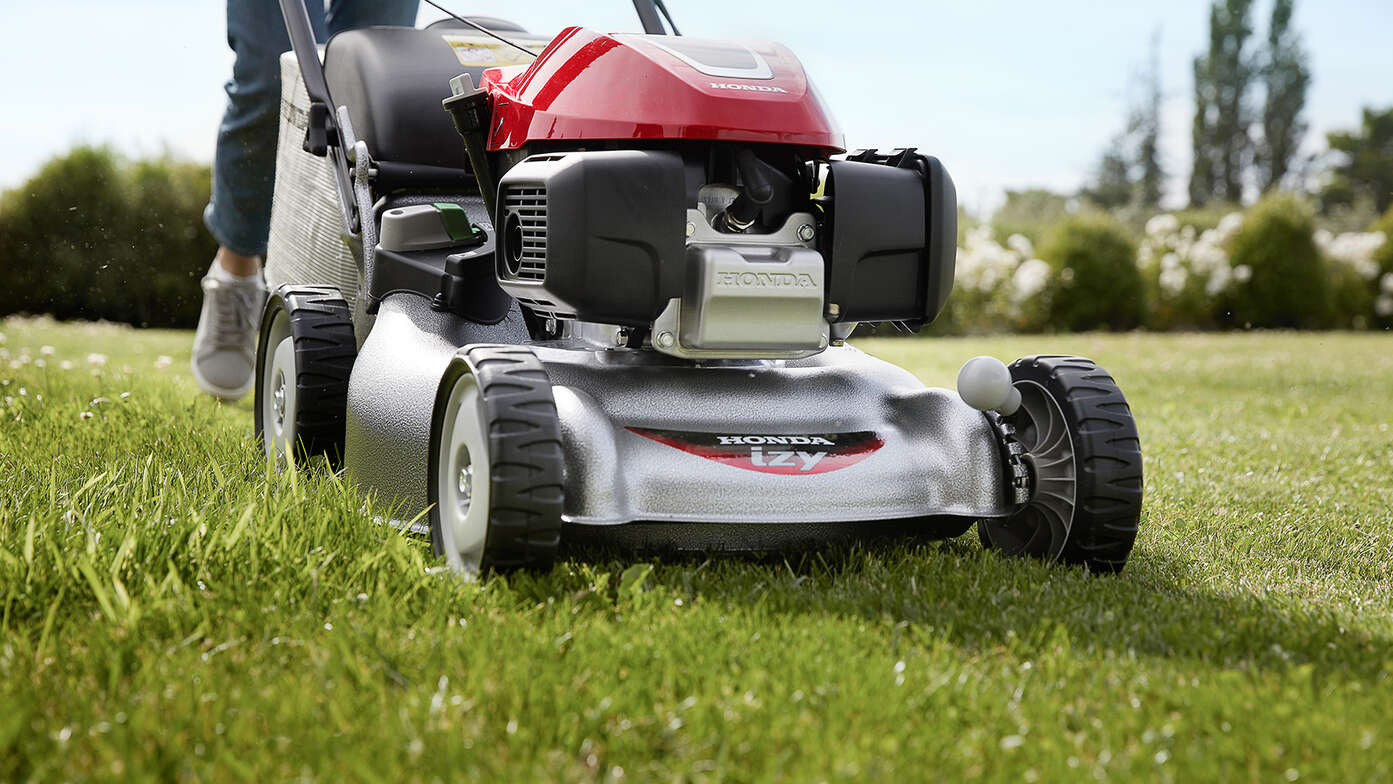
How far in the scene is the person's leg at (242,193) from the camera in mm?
3520

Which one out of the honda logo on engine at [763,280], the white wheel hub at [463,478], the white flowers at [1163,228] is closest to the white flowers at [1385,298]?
the white flowers at [1163,228]

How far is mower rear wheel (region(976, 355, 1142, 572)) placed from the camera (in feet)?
6.96

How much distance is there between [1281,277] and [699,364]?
12698 mm

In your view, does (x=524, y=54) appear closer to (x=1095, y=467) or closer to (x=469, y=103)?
(x=469, y=103)

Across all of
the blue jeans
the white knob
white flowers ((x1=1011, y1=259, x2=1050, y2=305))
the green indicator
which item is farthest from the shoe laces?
white flowers ((x1=1011, y1=259, x2=1050, y2=305))

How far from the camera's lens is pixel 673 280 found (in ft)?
6.70

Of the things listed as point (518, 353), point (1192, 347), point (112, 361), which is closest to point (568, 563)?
point (518, 353)

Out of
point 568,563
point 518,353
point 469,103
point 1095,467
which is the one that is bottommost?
point 568,563

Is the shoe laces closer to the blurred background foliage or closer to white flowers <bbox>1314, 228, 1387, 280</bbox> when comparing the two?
the blurred background foliage

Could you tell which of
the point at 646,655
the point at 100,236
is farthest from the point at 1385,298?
the point at 646,655

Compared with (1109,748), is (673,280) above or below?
above

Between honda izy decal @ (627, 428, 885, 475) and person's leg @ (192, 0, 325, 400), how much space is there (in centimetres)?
204

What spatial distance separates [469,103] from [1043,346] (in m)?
7.11

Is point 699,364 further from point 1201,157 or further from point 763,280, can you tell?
point 1201,157
